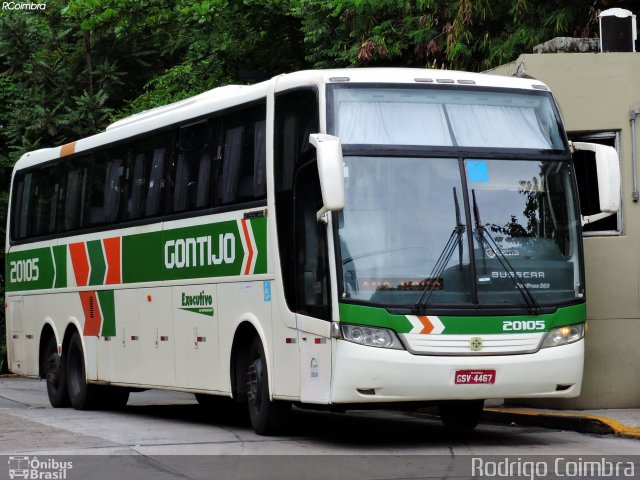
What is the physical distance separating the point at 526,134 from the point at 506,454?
10.2ft

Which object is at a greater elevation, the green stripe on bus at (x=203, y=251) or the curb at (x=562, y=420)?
the green stripe on bus at (x=203, y=251)

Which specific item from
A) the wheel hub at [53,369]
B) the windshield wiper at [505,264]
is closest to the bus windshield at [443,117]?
the windshield wiper at [505,264]

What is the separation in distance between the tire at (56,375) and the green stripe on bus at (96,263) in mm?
1790

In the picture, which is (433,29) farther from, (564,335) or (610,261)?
(564,335)

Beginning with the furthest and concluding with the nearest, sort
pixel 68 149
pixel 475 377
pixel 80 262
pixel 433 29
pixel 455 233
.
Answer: pixel 433 29 < pixel 68 149 < pixel 80 262 < pixel 455 233 < pixel 475 377

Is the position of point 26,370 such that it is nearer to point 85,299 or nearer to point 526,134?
point 85,299

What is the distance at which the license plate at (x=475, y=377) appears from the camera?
1252cm

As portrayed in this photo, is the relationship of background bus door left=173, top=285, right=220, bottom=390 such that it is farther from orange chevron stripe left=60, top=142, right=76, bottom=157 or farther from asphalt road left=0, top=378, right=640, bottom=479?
orange chevron stripe left=60, top=142, right=76, bottom=157

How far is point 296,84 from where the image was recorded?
13523 millimetres

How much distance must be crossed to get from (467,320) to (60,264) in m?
9.39

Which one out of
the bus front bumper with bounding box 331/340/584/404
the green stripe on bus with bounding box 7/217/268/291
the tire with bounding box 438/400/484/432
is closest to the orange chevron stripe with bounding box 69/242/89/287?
the green stripe on bus with bounding box 7/217/268/291

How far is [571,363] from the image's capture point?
42.8 feet

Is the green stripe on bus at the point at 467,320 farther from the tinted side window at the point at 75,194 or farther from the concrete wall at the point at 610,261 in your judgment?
the tinted side window at the point at 75,194

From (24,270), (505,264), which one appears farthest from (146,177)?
(505,264)
